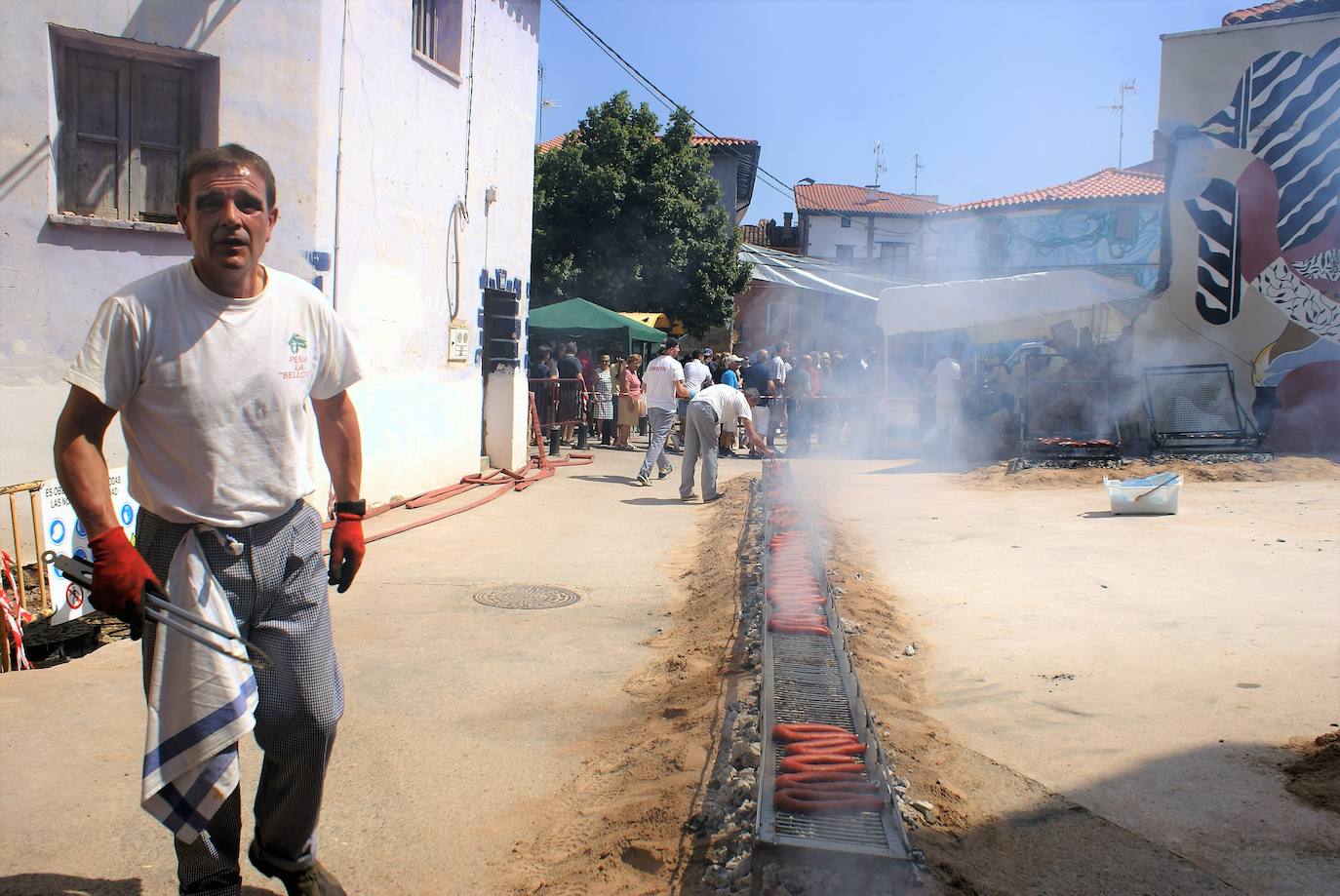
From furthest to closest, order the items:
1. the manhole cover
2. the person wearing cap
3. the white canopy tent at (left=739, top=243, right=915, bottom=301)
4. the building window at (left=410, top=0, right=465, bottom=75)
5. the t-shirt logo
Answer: the white canopy tent at (left=739, top=243, right=915, bottom=301), the person wearing cap, the building window at (left=410, top=0, right=465, bottom=75), the manhole cover, the t-shirt logo

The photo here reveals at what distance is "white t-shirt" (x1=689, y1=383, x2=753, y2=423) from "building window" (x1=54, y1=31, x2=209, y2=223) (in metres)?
5.52

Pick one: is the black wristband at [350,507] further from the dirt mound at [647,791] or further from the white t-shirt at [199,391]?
the dirt mound at [647,791]

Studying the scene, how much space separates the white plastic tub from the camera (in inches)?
387

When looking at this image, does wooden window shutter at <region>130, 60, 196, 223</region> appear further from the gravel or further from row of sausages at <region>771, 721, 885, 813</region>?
row of sausages at <region>771, 721, 885, 813</region>

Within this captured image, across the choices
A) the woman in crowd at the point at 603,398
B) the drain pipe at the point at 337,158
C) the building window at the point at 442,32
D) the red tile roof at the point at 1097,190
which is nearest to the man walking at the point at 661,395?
the building window at the point at 442,32

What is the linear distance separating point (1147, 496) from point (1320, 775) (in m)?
6.44

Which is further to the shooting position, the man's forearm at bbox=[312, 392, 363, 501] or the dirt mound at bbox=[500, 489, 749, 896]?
the dirt mound at bbox=[500, 489, 749, 896]

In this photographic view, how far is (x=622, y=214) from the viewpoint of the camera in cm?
2620

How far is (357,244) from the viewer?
9.27 metres

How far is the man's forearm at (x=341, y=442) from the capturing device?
303 centimetres

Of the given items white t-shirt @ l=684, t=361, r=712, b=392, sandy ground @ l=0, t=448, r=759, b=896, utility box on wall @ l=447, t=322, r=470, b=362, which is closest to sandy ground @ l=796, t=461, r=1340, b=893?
sandy ground @ l=0, t=448, r=759, b=896

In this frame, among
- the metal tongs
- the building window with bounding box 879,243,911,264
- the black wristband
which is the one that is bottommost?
the metal tongs

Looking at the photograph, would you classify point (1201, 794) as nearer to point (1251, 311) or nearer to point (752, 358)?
point (1251, 311)

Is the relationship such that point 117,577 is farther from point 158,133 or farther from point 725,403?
point 725,403
